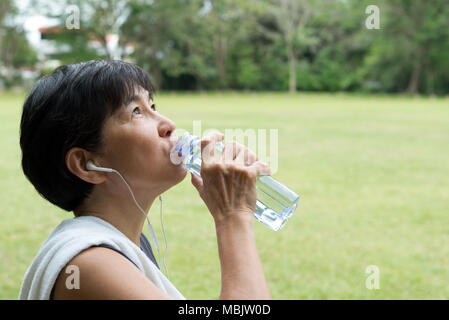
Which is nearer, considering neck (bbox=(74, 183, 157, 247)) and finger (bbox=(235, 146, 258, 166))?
finger (bbox=(235, 146, 258, 166))

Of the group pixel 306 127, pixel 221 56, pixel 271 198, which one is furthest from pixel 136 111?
pixel 221 56

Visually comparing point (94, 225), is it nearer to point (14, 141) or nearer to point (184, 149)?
point (184, 149)

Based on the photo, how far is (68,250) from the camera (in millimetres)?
1126

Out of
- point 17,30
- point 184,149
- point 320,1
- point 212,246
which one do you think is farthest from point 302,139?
point 17,30

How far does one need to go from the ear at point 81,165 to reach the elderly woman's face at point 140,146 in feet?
0.13

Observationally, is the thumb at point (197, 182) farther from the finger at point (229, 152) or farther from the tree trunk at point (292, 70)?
the tree trunk at point (292, 70)

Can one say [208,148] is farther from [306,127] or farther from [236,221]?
[306,127]

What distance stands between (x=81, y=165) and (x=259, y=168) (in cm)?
46

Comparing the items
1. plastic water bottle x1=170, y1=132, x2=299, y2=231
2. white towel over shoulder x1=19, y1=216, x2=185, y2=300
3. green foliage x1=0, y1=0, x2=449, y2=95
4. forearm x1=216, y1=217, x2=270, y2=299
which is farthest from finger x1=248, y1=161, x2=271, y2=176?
green foliage x1=0, y1=0, x2=449, y2=95

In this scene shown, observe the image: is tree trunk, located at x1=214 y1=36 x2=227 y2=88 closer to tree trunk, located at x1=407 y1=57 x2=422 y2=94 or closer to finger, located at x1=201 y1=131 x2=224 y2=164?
tree trunk, located at x1=407 y1=57 x2=422 y2=94

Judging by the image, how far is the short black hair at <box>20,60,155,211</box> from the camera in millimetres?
1283

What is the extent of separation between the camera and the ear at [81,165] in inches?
52.6

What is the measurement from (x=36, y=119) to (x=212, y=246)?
402cm

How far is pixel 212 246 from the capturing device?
204 inches
